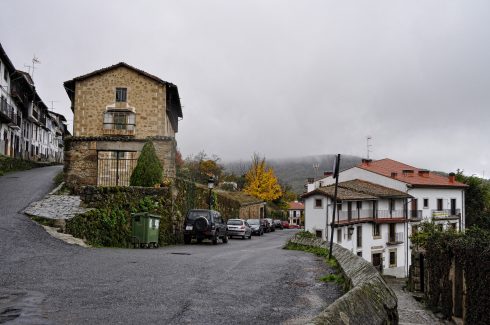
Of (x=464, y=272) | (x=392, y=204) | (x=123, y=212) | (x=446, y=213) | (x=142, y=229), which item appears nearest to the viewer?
(x=464, y=272)

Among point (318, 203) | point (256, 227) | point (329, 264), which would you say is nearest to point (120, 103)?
point (256, 227)

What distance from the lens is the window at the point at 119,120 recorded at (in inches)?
1283

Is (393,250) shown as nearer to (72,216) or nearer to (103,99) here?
(103,99)

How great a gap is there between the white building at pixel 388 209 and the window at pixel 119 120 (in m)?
18.0

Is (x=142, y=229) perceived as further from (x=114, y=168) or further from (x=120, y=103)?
(x=120, y=103)

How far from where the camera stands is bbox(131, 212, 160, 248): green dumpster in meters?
17.4

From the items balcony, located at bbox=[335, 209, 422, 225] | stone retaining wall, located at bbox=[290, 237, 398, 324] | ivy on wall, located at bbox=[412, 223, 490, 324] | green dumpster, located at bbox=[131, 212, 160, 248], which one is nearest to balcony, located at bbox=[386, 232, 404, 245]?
balcony, located at bbox=[335, 209, 422, 225]

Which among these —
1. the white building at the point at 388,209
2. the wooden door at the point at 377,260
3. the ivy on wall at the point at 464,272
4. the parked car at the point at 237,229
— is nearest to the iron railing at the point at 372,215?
the white building at the point at 388,209

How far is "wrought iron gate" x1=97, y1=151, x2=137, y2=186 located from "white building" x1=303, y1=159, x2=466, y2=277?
19.3 meters

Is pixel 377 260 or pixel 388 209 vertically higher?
pixel 388 209

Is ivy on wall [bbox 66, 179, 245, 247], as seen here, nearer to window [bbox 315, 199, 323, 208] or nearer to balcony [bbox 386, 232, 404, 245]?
window [bbox 315, 199, 323, 208]

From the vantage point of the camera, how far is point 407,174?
52.2 metres

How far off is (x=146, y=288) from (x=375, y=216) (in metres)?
38.8

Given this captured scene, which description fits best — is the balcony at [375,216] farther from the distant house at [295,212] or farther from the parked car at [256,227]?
the distant house at [295,212]
